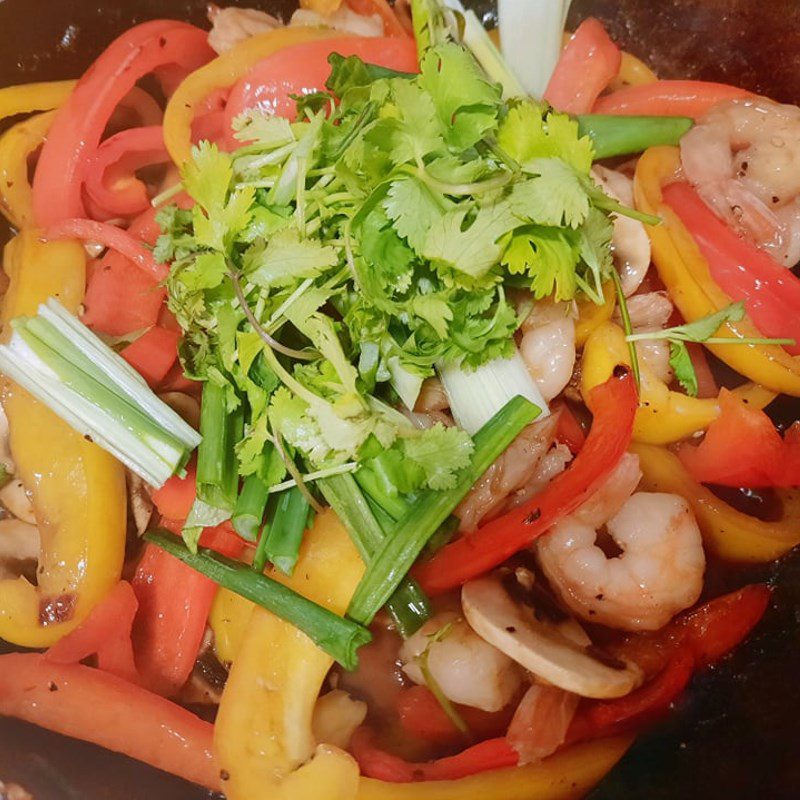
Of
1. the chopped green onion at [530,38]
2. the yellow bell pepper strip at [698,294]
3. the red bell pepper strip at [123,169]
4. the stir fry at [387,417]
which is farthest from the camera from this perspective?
the chopped green onion at [530,38]

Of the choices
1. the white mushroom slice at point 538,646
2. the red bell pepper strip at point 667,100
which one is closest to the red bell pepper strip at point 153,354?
the white mushroom slice at point 538,646

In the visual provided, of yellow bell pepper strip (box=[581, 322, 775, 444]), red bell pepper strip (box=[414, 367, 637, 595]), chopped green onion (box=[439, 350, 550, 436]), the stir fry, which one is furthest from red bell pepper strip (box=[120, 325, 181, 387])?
yellow bell pepper strip (box=[581, 322, 775, 444])

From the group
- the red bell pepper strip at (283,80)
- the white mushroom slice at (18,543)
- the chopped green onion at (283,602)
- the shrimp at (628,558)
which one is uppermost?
the red bell pepper strip at (283,80)

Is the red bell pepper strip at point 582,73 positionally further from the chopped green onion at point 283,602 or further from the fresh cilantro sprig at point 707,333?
the chopped green onion at point 283,602

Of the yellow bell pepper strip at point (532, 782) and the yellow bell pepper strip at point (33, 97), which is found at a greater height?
the yellow bell pepper strip at point (33, 97)

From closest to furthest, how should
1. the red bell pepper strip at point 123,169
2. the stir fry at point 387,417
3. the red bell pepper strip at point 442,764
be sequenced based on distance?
1. the stir fry at point 387,417
2. the red bell pepper strip at point 442,764
3. the red bell pepper strip at point 123,169

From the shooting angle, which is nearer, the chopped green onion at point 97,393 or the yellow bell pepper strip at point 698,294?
the chopped green onion at point 97,393

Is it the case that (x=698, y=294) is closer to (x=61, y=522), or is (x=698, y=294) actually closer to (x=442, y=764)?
(x=442, y=764)
